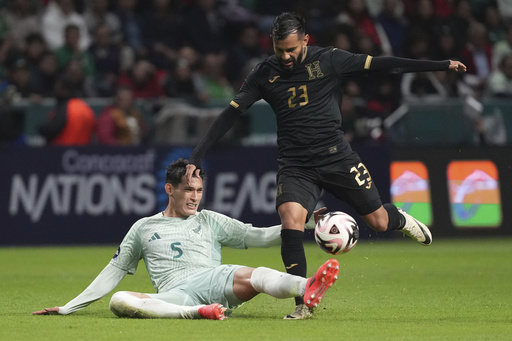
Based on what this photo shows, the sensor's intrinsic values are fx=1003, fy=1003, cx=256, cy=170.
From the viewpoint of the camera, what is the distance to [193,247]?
25.3 ft

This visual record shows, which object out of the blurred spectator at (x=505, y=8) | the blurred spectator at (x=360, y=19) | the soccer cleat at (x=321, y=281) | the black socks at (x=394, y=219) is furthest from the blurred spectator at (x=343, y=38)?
the soccer cleat at (x=321, y=281)

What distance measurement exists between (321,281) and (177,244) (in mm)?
1515

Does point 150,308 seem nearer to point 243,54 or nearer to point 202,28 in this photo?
point 243,54

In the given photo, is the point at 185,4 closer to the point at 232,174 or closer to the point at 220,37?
the point at 220,37

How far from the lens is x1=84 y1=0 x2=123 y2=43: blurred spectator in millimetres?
17484

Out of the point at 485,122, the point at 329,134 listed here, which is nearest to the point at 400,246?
the point at 485,122

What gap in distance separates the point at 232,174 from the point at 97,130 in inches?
86.7

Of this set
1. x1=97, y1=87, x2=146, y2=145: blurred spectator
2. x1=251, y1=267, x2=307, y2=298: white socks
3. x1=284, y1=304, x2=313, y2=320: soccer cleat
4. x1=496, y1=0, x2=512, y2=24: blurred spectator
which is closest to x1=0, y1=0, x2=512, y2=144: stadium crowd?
x1=97, y1=87, x2=146, y2=145: blurred spectator

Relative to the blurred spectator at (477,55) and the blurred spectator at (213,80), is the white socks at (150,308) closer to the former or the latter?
the blurred spectator at (213,80)

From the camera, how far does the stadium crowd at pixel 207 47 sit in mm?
16031

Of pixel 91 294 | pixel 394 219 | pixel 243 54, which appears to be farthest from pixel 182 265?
pixel 243 54

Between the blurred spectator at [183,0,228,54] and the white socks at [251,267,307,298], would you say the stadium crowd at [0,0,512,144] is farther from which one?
the white socks at [251,267,307,298]

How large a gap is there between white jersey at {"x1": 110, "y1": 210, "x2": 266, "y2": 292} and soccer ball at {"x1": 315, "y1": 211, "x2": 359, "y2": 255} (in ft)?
1.90

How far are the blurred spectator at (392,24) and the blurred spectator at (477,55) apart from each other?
1.19 meters
